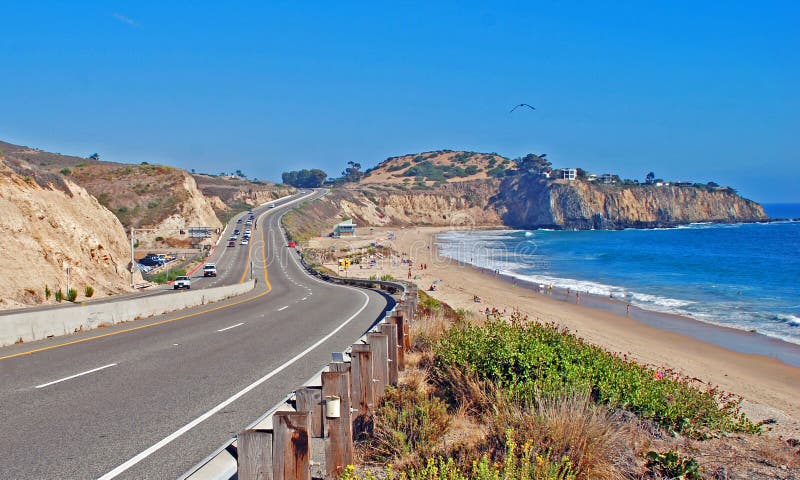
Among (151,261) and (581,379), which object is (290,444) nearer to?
(581,379)

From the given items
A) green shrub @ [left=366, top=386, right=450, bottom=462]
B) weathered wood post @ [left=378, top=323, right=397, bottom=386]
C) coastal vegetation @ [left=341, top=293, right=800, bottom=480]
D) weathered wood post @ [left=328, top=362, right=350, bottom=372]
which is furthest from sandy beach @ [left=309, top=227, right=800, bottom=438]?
weathered wood post @ [left=328, top=362, right=350, bottom=372]

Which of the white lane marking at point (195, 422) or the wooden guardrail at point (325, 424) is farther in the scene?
the white lane marking at point (195, 422)

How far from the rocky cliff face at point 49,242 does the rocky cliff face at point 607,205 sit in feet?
457

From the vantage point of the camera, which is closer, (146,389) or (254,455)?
(254,455)

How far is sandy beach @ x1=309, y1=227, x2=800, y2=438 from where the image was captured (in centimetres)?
1920

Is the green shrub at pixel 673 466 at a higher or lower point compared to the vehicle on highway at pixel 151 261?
higher

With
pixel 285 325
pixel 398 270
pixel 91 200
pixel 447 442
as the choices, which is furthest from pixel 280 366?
pixel 398 270

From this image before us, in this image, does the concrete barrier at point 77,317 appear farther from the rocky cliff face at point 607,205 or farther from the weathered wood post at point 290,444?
the rocky cliff face at point 607,205

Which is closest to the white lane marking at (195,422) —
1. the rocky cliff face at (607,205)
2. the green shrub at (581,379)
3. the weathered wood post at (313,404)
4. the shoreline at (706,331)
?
the weathered wood post at (313,404)

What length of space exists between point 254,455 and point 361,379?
2539 millimetres

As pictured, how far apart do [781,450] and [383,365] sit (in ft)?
16.1

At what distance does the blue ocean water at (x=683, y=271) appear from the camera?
125ft

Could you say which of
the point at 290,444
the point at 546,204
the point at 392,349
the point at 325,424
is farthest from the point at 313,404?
the point at 546,204

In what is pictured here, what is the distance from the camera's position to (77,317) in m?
16.1
